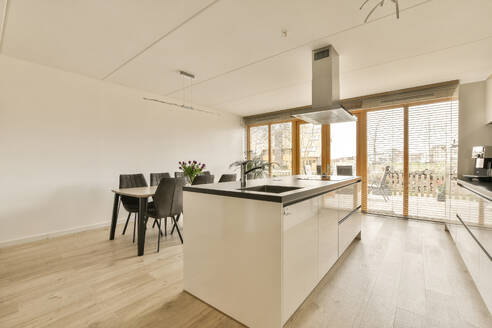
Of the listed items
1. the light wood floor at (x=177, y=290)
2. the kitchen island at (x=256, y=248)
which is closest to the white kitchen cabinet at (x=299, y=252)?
the kitchen island at (x=256, y=248)

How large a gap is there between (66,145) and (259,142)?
436 cm

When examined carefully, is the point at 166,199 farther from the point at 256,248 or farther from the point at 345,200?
the point at 345,200

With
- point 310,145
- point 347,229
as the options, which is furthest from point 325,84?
point 310,145

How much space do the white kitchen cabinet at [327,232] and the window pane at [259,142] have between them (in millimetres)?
4189

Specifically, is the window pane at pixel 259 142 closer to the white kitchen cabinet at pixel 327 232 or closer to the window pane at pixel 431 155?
the window pane at pixel 431 155

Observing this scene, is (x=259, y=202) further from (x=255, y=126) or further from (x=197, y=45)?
(x=255, y=126)

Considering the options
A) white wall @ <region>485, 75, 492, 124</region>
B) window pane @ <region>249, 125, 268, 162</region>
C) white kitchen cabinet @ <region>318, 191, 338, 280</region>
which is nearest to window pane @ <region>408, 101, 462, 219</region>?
white wall @ <region>485, 75, 492, 124</region>

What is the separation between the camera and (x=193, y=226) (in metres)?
1.72

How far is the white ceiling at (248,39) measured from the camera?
1929mm

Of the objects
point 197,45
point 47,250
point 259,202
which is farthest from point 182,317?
point 197,45

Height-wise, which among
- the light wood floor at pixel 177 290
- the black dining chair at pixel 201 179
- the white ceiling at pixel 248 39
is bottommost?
the light wood floor at pixel 177 290

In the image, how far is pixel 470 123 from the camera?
351 cm

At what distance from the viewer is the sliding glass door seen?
4152mm

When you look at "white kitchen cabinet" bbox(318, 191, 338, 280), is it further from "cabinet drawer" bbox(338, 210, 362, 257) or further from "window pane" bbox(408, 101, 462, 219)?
"window pane" bbox(408, 101, 462, 219)
